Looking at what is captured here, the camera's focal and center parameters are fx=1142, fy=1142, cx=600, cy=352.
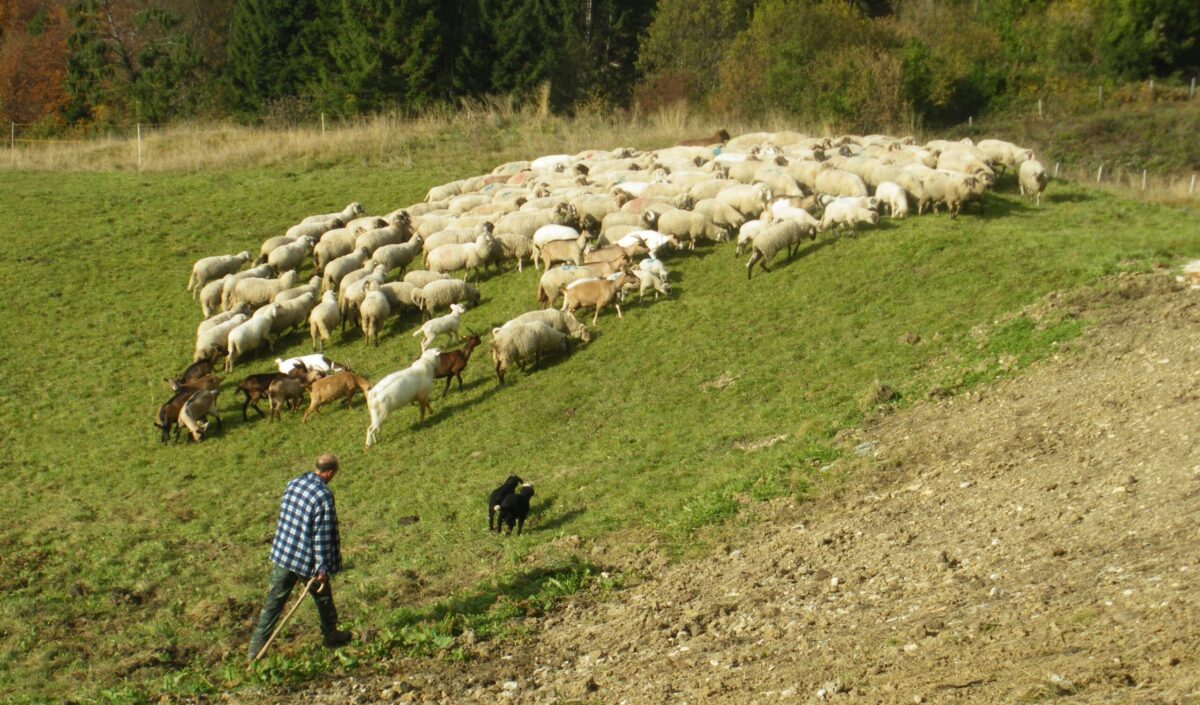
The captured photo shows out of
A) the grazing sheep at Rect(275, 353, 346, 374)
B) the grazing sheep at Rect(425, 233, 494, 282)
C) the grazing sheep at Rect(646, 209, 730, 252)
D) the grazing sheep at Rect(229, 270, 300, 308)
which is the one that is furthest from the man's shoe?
the grazing sheep at Rect(229, 270, 300, 308)

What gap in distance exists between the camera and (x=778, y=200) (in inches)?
864

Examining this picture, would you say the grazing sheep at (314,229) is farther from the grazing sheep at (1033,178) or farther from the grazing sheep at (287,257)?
the grazing sheep at (1033,178)

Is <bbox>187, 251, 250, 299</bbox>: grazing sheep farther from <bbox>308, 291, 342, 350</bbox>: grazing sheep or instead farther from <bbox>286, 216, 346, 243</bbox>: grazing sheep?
<bbox>308, 291, 342, 350</bbox>: grazing sheep

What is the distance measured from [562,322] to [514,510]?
6.73m

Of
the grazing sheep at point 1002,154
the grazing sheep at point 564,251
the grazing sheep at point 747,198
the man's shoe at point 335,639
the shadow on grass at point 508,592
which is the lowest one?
the shadow on grass at point 508,592

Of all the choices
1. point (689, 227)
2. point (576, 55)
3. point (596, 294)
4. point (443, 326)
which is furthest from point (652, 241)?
point (576, 55)

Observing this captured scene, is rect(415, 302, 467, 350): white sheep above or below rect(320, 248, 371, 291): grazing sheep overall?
below

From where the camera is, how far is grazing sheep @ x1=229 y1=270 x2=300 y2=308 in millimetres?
22344

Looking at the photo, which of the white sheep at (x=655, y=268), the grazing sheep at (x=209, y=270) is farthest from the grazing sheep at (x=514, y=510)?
the grazing sheep at (x=209, y=270)

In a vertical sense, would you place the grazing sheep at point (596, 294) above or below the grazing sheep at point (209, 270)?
above

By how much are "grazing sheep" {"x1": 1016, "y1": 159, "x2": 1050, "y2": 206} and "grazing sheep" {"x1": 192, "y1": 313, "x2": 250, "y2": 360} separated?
51.5 ft

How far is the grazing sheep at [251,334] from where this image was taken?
20.3 metres

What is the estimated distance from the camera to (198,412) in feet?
57.9

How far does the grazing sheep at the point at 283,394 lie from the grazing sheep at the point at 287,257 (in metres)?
6.59
